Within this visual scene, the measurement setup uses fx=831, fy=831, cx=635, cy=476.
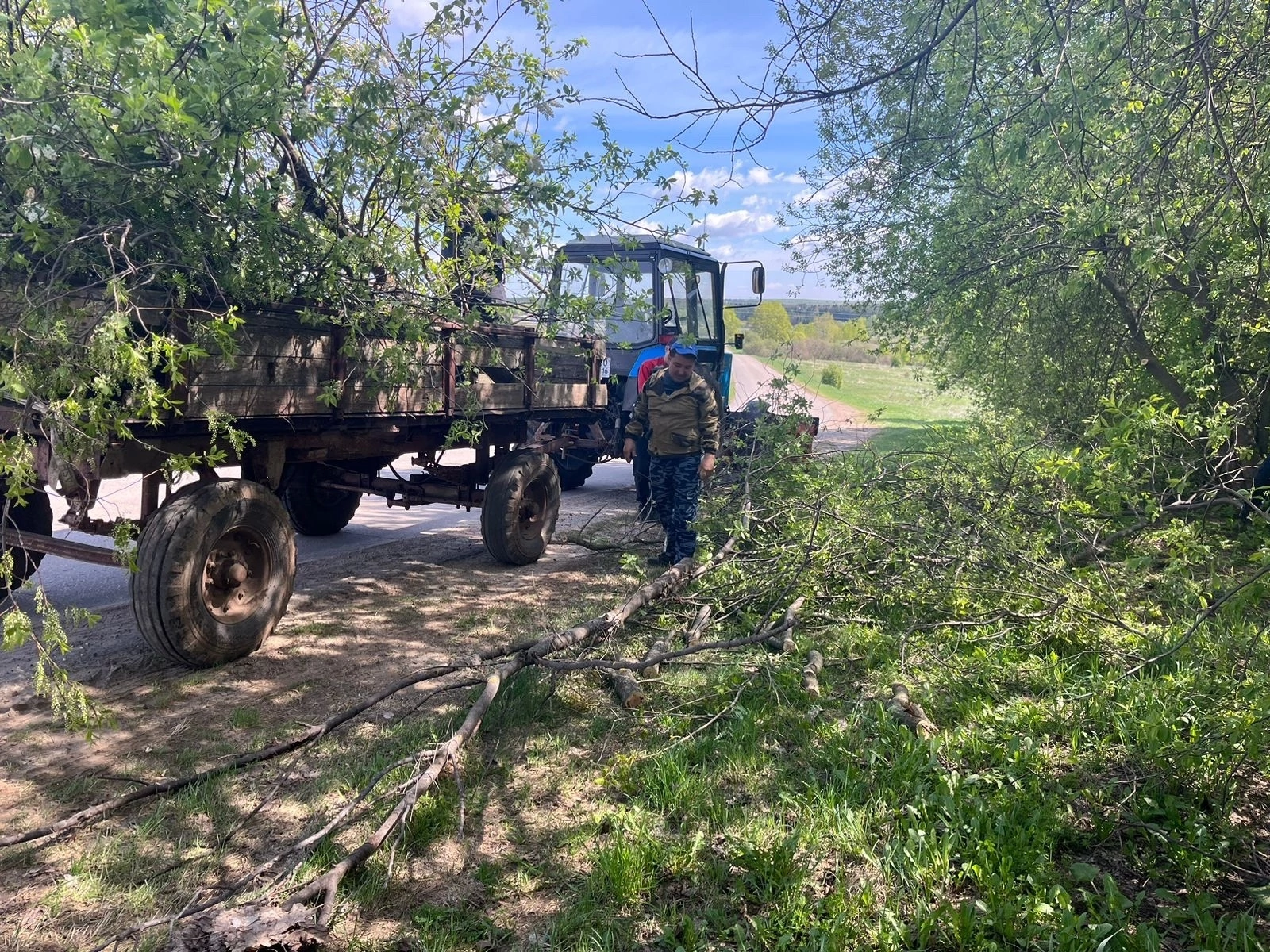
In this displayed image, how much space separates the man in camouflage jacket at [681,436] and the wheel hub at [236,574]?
318 centimetres

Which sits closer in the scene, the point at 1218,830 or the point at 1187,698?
the point at 1218,830

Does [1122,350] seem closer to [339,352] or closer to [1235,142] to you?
[1235,142]

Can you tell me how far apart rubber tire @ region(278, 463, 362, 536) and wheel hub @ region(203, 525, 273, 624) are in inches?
91.9

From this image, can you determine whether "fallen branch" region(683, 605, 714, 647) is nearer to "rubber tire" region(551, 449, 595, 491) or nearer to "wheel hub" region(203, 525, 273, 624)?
"wheel hub" region(203, 525, 273, 624)

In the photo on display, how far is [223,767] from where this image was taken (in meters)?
3.29

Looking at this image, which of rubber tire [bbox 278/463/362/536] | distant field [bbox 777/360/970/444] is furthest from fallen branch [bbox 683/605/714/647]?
→ distant field [bbox 777/360/970/444]

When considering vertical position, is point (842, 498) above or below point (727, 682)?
above

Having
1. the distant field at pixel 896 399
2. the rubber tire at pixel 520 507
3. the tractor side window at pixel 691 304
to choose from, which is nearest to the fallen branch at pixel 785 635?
the rubber tire at pixel 520 507

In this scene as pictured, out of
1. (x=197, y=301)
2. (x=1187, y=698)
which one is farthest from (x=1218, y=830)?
(x=197, y=301)

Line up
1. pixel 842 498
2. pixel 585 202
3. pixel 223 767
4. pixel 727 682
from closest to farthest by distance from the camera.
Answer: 1. pixel 223 767
2. pixel 727 682
3. pixel 585 202
4. pixel 842 498

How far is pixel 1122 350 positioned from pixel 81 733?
9.74 metres

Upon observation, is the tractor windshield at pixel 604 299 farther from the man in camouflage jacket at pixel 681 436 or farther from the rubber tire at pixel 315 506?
the rubber tire at pixel 315 506

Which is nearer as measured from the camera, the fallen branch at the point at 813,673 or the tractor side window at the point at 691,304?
the fallen branch at the point at 813,673

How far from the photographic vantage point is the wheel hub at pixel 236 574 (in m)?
4.45
